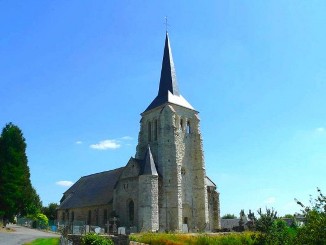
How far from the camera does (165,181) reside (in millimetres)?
35438

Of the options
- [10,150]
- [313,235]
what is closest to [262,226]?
[313,235]

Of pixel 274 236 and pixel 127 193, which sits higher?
pixel 127 193

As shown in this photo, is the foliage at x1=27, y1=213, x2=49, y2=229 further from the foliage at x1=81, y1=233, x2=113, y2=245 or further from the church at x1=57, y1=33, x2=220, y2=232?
the foliage at x1=81, y1=233, x2=113, y2=245

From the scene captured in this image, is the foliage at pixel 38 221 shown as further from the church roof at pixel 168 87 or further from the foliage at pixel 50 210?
the church roof at pixel 168 87

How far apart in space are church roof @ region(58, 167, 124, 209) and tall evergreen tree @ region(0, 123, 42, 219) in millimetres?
7742

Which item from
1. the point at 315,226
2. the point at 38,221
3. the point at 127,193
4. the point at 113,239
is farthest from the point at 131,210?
the point at 315,226

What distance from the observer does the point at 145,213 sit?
32844mm

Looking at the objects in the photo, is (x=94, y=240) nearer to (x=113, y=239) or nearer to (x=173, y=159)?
(x=113, y=239)

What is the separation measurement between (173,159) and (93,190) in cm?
1429

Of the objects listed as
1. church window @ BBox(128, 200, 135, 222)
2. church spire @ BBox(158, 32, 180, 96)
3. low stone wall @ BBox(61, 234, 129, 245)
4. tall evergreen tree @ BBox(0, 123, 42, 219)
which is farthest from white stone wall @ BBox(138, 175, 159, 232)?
low stone wall @ BBox(61, 234, 129, 245)

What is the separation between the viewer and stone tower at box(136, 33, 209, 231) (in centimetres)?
3456

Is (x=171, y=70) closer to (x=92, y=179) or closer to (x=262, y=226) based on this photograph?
(x=92, y=179)

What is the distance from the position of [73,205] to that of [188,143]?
58.8 feet

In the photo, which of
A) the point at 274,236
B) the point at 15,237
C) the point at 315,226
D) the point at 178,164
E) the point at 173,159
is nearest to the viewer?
the point at 315,226
